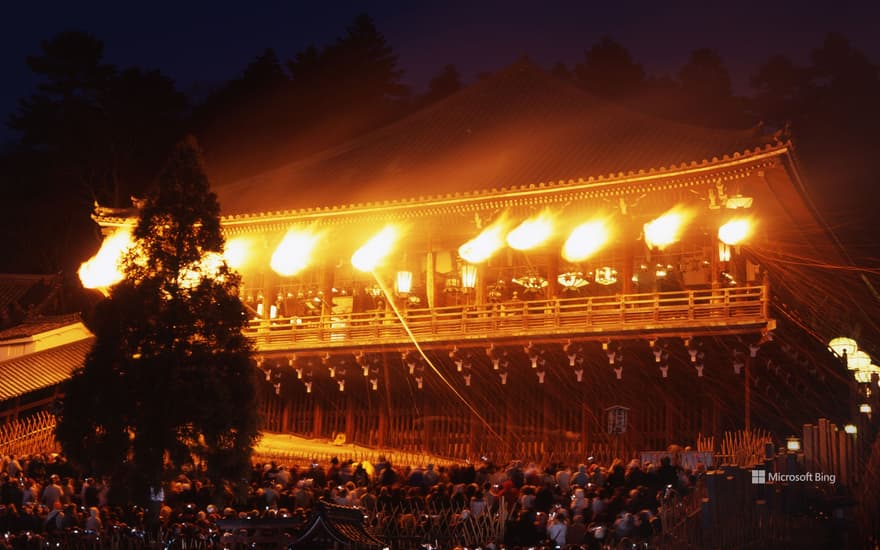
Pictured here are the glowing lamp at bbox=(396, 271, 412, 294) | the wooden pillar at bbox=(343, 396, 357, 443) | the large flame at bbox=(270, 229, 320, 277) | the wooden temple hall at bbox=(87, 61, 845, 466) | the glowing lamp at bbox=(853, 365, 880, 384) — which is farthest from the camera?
the large flame at bbox=(270, 229, 320, 277)

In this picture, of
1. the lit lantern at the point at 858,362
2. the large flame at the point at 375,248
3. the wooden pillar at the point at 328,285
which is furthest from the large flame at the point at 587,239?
the wooden pillar at the point at 328,285

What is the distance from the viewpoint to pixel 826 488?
14.9 meters

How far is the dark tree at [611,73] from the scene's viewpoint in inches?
1837

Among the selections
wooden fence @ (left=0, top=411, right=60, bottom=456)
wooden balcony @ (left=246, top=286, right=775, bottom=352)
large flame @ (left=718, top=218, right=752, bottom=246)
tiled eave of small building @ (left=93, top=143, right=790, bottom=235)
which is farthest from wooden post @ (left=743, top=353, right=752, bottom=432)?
wooden fence @ (left=0, top=411, right=60, bottom=456)

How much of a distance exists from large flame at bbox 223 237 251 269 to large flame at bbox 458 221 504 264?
601 centimetres

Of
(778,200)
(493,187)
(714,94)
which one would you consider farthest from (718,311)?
(714,94)

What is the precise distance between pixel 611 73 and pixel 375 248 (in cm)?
2269

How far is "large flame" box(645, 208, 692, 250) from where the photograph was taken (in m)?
24.1

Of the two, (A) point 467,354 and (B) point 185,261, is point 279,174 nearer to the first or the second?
(A) point 467,354

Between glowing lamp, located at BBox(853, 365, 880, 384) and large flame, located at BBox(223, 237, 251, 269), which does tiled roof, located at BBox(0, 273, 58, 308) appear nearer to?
large flame, located at BBox(223, 237, 251, 269)

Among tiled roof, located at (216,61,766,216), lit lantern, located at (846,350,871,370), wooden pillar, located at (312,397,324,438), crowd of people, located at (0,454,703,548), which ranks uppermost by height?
tiled roof, located at (216,61,766,216)

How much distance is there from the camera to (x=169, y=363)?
17000 mm

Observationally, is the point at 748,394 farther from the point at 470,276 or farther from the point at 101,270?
the point at 101,270

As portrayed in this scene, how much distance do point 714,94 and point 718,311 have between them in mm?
23962
